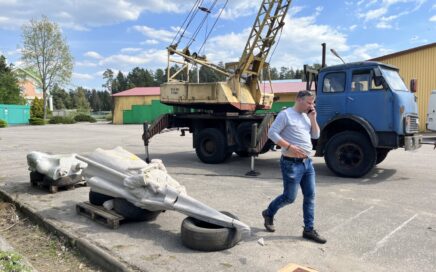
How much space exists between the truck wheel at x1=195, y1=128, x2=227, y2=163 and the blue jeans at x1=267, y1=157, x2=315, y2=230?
6.50 m

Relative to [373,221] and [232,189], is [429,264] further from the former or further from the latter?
[232,189]

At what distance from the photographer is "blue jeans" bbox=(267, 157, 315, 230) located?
463 cm

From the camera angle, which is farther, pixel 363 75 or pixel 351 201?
pixel 363 75

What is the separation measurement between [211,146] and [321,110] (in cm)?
370

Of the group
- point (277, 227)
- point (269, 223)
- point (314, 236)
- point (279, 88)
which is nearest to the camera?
point (314, 236)

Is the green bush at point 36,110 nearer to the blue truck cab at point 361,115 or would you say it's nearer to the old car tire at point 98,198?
the blue truck cab at point 361,115

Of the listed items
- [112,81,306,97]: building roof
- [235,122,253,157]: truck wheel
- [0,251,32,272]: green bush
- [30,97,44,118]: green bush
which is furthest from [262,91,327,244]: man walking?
[30,97,44,118]: green bush

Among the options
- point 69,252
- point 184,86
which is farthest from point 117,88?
point 69,252

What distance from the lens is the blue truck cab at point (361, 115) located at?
27.5 ft

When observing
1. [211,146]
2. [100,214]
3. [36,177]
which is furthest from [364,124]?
[36,177]

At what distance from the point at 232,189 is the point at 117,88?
117700 mm

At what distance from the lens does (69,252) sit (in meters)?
4.73

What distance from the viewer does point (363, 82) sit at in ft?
28.9

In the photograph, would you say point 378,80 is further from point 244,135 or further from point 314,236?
point 314,236
